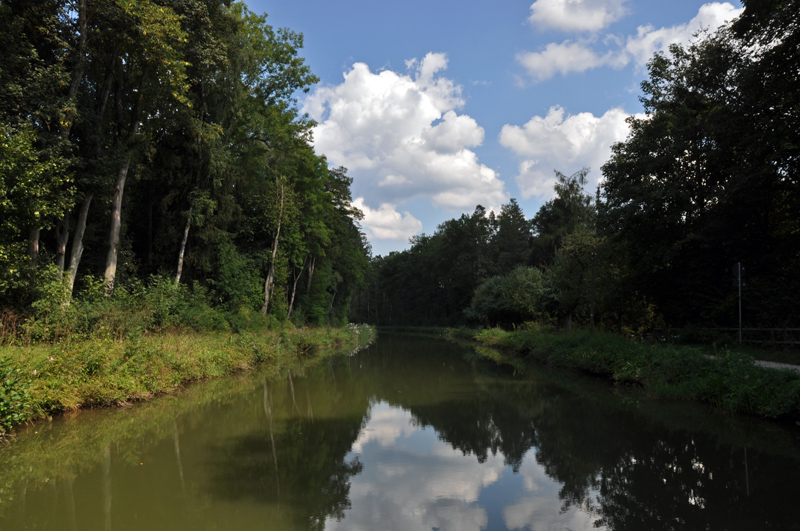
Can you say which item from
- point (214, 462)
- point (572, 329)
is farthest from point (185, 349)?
point (572, 329)

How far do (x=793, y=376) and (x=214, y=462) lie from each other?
1038 centimetres

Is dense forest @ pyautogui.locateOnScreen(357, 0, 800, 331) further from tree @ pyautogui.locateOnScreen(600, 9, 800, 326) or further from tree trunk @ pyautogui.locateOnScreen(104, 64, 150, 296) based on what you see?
tree trunk @ pyautogui.locateOnScreen(104, 64, 150, 296)

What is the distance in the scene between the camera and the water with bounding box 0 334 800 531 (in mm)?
4684

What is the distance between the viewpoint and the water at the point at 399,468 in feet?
15.4

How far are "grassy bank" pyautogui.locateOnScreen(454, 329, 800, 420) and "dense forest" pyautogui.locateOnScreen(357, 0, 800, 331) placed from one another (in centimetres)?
461

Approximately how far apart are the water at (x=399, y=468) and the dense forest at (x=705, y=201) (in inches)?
389

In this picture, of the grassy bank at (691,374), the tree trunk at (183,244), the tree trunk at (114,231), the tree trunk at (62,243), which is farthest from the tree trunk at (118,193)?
the grassy bank at (691,374)

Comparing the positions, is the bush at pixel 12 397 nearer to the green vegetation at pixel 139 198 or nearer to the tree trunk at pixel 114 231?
the green vegetation at pixel 139 198

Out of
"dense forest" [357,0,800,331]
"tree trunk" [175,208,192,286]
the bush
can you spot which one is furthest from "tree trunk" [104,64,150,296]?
"dense forest" [357,0,800,331]

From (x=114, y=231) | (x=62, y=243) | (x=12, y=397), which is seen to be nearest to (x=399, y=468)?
(x=12, y=397)

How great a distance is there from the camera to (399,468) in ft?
21.3

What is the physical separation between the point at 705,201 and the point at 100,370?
21.9m

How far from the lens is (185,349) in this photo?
13336 millimetres

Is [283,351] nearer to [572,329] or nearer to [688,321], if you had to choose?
[572,329]
